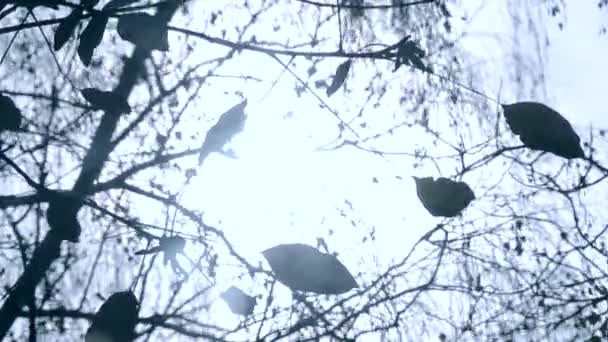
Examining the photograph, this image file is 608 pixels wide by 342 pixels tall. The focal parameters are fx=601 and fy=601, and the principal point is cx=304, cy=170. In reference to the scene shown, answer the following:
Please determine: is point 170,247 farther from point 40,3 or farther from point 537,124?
point 537,124

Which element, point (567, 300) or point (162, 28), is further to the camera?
point (567, 300)

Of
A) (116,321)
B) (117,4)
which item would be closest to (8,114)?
(117,4)

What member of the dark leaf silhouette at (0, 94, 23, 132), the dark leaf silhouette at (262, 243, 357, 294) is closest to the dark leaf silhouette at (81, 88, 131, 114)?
the dark leaf silhouette at (0, 94, 23, 132)

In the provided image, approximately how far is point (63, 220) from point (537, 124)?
84 centimetres

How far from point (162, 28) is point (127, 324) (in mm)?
429

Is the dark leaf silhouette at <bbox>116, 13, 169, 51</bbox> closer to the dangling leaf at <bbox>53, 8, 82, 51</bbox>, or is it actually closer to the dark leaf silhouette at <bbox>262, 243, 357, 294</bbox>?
the dangling leaf at <bbox>53, 8, 82, 51</bbox>

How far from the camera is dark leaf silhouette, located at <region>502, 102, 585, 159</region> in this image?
1.08m

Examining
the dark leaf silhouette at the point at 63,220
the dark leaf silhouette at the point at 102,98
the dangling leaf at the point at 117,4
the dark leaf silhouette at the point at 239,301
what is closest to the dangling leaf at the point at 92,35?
the dangling leaf at the point at 117,4

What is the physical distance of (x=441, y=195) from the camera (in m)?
1.18

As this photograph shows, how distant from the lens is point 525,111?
3.59 feet

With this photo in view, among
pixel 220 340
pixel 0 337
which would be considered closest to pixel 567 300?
pixel 220 340

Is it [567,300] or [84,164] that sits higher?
[84,164]

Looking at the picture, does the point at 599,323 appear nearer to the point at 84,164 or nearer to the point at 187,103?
the point at 187,103

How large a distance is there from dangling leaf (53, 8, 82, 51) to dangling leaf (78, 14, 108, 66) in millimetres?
31
